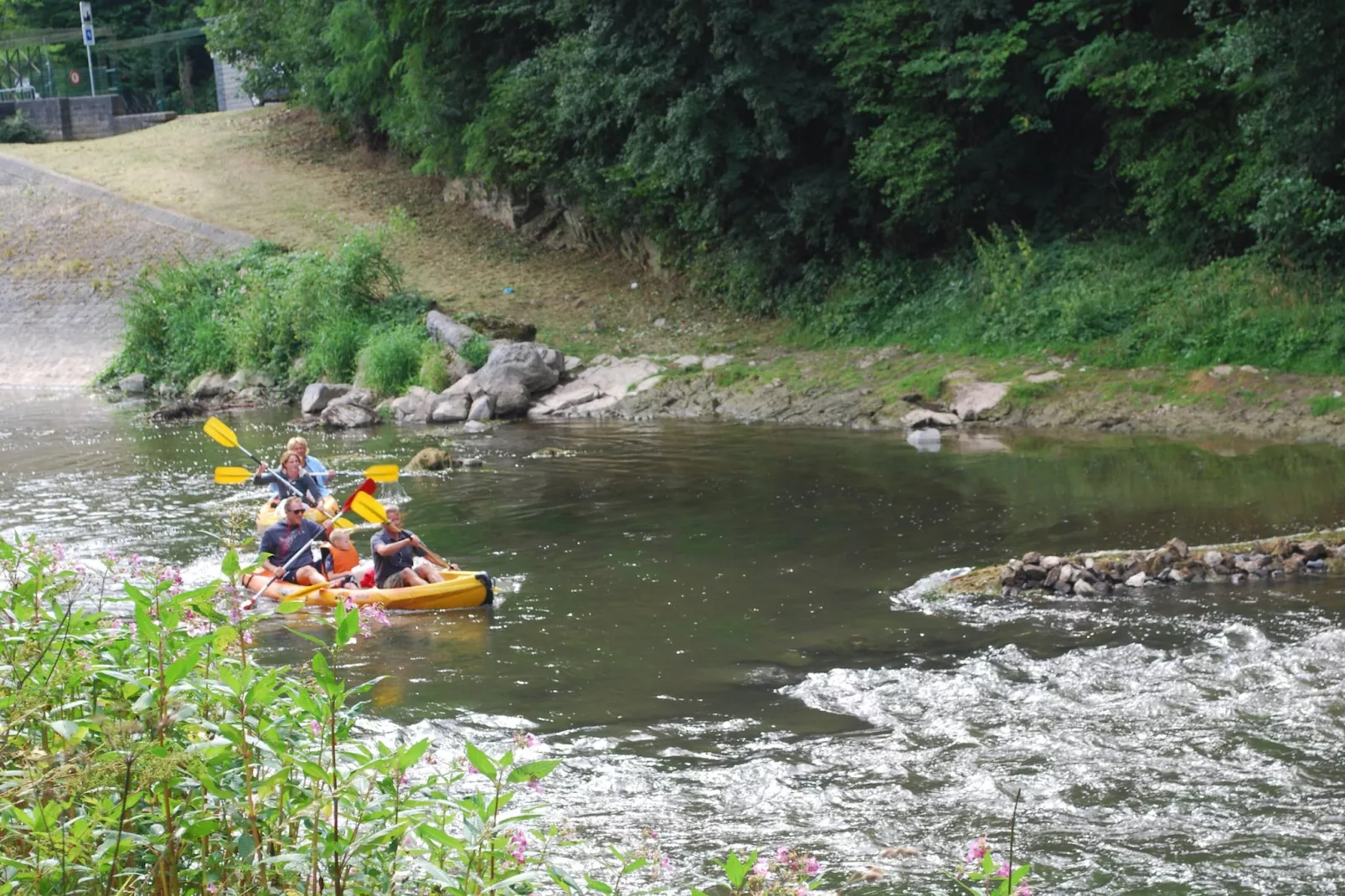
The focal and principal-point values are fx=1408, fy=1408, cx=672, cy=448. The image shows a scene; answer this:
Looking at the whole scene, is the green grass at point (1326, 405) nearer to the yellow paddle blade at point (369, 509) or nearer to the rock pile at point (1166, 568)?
the rock pile at point (1166, 568)

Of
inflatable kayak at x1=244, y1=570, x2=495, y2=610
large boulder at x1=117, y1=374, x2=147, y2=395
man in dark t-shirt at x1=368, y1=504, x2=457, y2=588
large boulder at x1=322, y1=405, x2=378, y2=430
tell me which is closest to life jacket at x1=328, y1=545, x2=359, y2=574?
man in dark t-shirt at x1=368, y1=504, x2=457, y2=588

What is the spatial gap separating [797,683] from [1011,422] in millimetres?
10716

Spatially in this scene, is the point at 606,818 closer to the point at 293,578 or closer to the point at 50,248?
the point at 293,578

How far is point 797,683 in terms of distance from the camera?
Result: 855 centimetres

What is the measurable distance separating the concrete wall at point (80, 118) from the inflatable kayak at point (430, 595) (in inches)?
1379

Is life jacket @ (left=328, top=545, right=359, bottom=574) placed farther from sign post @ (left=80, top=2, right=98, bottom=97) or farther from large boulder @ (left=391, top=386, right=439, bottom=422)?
sign post @ (left=80, top=2, right=98, bottom=97)

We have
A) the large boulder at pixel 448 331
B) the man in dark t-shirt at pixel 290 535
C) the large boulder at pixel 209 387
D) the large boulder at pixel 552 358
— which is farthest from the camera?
the large boulder at pixel 209 387

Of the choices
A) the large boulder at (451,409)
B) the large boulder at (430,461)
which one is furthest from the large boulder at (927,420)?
the large boulder at (451,409)

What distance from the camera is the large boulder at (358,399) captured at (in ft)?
73.3

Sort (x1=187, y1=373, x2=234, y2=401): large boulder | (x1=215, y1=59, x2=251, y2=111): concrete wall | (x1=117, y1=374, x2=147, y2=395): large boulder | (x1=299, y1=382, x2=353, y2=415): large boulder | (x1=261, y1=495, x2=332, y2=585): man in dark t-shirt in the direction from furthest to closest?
(x1=215, y1=59, x2=251, y2=111): concrete wall, (x1=117, y1=374, x2=147, y2=395): large boulder, (x1=187, y1=373, x2=234, y2=401): large boulder, (x1=299, y1=382, x2=353, y2=415): large boulder, (x1=261, y1=495, x2=332, y2=585): man in dark t-shirt

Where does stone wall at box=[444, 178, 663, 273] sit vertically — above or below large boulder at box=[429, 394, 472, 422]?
above

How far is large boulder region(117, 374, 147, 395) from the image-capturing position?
2716cm

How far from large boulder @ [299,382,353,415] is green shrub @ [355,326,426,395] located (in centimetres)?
45

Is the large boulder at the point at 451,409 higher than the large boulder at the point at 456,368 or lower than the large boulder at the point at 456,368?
lower
